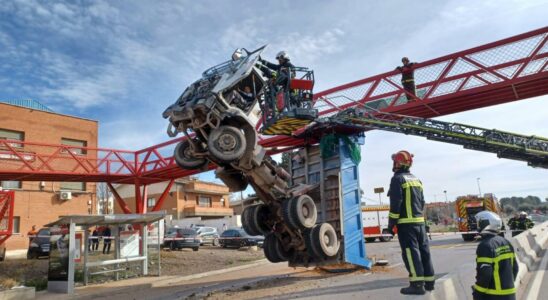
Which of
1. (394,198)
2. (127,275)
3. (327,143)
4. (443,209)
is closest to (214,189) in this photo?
Answer: (443,209)

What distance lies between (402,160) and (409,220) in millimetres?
938

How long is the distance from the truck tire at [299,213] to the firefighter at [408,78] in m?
4.20

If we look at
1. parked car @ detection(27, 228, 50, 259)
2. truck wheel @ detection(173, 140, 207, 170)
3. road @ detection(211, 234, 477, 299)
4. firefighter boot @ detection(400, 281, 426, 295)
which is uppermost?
truck wheel @ detection(173, 140, 207, 170)

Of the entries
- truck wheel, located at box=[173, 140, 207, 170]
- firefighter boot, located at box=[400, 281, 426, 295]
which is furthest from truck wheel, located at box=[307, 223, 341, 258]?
firefighter boot, located at box=[400, 281, 426, 295]

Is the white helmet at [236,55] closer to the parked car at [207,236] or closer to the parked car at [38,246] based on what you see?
the parked car at [38,246]

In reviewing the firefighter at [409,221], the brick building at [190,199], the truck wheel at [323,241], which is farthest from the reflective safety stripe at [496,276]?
the brick building at [190,199]

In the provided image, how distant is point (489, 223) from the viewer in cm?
440

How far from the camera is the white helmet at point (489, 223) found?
4328 mm

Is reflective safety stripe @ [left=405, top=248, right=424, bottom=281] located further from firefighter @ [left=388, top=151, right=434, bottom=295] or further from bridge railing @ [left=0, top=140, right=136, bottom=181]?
bridge railing @ [left=0, top=140, right=136, bottom=181]

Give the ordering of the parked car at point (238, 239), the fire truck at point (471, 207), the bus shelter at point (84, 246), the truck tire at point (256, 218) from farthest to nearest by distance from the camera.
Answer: the parked car at point (238, 239)
the fire truck at point (471, 207)
the bus shelter at point (84, 246)
the truck tire at point (256, 218)

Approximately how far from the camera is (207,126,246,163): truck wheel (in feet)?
25.0

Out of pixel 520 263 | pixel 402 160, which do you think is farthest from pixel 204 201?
pixel 402 160

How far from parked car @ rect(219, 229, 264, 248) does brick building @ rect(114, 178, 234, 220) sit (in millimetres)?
20151

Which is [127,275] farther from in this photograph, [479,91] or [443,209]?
[443,209]
